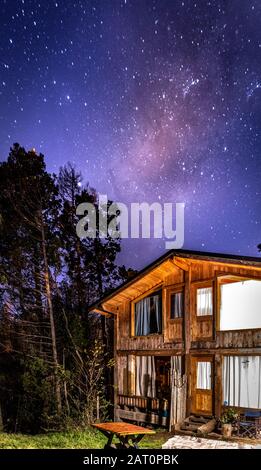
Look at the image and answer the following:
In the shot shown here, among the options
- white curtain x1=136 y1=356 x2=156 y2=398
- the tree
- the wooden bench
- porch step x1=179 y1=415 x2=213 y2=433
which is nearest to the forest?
the tree

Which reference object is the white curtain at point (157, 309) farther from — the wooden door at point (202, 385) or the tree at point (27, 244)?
the tree at point (27, 244)

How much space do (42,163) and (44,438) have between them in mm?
16822

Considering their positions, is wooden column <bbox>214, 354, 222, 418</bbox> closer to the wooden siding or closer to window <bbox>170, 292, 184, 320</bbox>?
the wooden siding

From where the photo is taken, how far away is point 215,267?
17406 millimetres

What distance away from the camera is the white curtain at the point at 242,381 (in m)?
15.9

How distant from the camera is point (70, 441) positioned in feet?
49.1

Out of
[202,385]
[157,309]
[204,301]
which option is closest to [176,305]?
[157,309]

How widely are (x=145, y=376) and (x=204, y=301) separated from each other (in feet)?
14.8

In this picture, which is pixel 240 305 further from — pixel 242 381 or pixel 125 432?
pixel 125 432

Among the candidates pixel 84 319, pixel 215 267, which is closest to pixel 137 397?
pixel 215 267

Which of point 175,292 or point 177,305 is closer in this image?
point 177,305

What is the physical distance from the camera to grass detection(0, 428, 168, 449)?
44.8ft

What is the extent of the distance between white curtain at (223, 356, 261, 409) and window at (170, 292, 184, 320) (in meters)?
2.61

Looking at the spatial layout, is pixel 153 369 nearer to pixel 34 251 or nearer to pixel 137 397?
pixel 137 397
